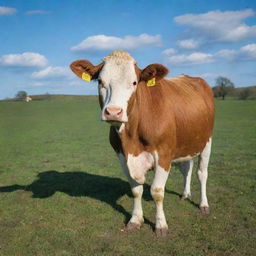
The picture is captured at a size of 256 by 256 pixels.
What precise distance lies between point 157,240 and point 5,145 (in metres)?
13.4

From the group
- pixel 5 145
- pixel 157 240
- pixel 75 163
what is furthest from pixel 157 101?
pixel 5 145

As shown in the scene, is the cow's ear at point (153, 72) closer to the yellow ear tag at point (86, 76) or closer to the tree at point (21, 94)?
the yellow ear tag at point (86, 76)

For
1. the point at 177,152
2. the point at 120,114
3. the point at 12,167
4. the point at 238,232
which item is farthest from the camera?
the point at 12,167

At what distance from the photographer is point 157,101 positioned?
5.25 meters

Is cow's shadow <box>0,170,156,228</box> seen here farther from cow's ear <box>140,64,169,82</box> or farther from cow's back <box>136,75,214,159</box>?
cow's ear <box>140,64,169,82</box>

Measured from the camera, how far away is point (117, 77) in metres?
4.41

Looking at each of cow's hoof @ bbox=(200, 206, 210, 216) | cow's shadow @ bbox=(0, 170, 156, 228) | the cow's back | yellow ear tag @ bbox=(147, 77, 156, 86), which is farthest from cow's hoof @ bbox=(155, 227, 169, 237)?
yellow ear tag @ bbox=(147, 77, 156, 86)

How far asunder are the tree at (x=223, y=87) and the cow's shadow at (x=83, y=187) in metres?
73.7

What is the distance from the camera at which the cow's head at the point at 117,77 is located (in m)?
4.12

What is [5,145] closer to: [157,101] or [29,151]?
[29,151]

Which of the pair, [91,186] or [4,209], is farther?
[91,186]

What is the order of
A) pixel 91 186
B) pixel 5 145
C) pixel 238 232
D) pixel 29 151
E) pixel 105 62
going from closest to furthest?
1. pixel 105 62
2. pixel 238 232
3. pixel 91 186
4. pixel 29 151
5. pixel 5 145

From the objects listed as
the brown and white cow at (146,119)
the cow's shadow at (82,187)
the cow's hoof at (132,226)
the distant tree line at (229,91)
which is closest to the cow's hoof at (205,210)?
the brown and white cow at (146,119)

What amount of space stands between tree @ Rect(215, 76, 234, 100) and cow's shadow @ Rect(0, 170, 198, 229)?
7368 cm
